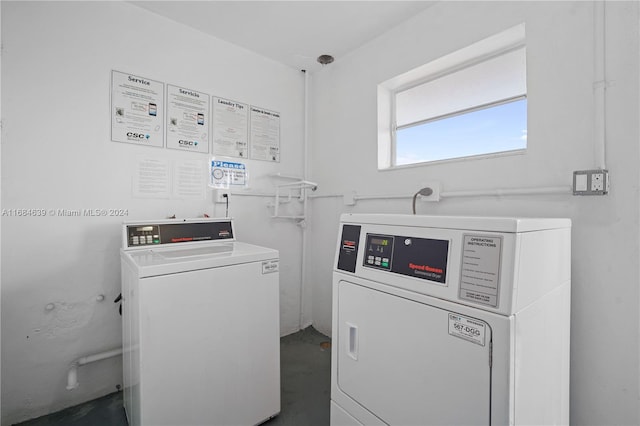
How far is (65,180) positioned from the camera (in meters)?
1.59

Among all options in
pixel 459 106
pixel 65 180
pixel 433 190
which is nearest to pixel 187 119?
pixel 65 180

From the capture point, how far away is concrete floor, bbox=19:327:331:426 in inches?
60.2

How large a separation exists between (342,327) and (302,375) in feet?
3.40

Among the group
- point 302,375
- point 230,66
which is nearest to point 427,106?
point 230,66

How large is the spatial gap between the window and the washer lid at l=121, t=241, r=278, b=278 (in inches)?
47.5

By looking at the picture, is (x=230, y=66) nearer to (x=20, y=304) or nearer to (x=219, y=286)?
(x=219, y=286)

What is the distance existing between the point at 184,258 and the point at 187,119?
1117mm

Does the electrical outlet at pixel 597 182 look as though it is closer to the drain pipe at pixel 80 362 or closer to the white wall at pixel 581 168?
the white wall at pixel 581 168

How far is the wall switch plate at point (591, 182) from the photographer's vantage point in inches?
45.4

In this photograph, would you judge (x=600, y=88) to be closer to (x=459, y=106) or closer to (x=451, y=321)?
(x=459, y=106)

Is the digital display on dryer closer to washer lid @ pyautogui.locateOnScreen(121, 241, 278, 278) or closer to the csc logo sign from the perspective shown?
washer lid @ pyautogui.locateOnScreen(121, 241, 278, 278)

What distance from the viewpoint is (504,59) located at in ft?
5.38

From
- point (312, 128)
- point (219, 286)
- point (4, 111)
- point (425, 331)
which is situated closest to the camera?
point (425, 331)

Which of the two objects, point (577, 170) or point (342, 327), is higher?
point (577, 170)
